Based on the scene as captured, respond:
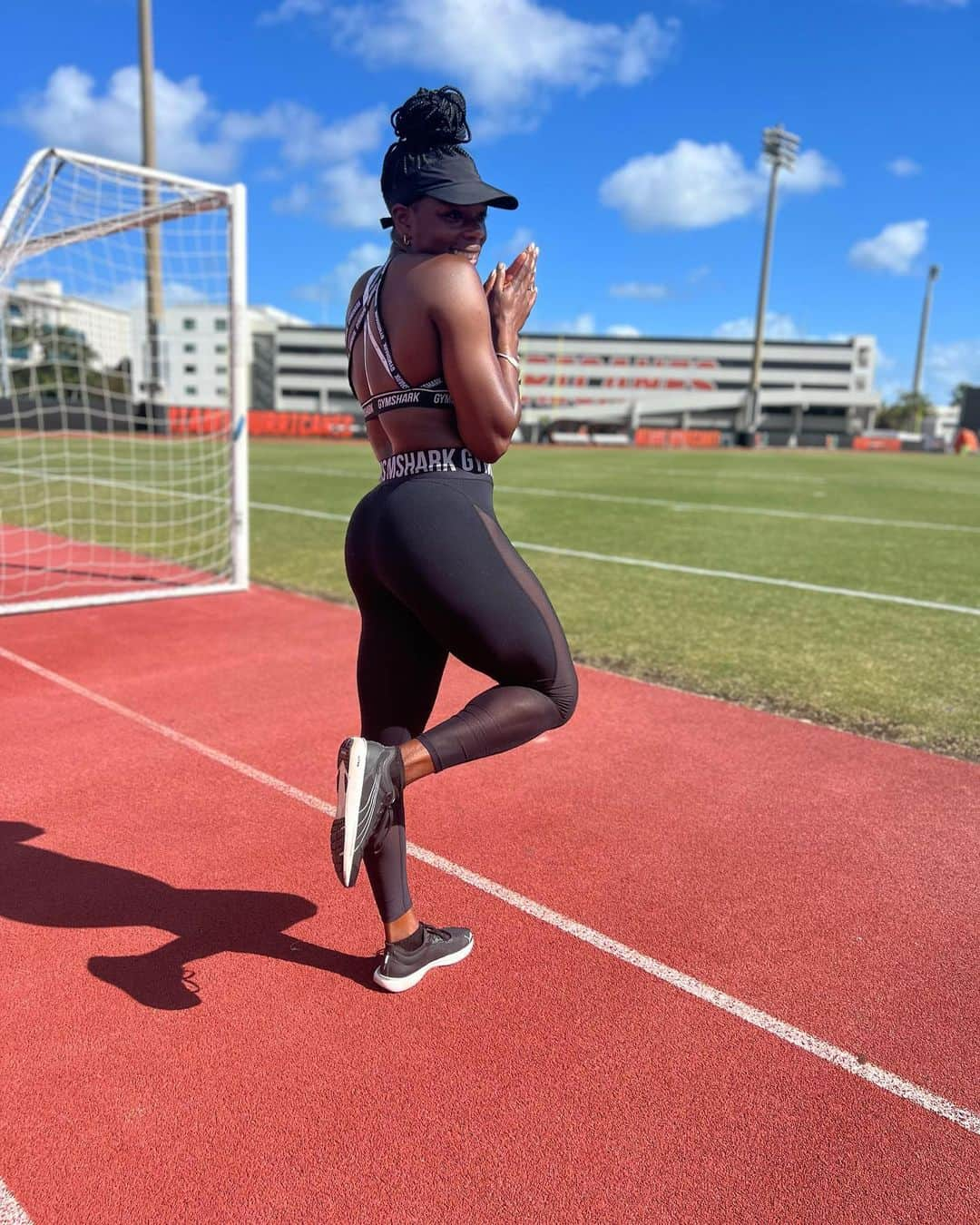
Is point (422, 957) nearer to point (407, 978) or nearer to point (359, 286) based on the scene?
point (407, 978)

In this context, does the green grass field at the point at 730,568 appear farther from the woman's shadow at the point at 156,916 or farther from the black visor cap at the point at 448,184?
the black visor cap at the point at 448,184

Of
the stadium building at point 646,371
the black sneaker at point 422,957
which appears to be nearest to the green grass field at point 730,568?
the black sneaker at point 422,957

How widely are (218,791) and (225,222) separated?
20.1 ft

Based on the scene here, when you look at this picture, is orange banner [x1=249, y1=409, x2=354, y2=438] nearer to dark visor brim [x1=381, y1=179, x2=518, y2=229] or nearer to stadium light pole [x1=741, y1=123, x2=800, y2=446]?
stadium light pole [x1=741, y1=123, x2=800, y2=446]

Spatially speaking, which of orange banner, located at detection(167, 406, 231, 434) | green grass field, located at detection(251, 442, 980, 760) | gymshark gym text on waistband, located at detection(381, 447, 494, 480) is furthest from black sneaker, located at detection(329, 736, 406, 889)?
orange banner, located at detection(167, 406, 231, 434)

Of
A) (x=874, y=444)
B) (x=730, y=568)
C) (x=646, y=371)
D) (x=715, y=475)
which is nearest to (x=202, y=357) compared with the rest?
(x=646, y=371)

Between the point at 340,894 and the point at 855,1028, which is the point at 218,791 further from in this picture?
the point at 855,1028

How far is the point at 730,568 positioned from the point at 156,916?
8254 millimetres

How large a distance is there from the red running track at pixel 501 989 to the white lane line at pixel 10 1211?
0.04 ft

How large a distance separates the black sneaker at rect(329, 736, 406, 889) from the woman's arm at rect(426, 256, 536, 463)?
82 cm

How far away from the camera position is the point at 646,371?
364 feet

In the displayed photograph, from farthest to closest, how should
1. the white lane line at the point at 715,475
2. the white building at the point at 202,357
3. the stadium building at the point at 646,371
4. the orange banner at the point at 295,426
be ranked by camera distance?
the stadium building at the point at 646,371 → the orange banner at the point at 295,426 → the white lane line at the point at 715,475 → the white building at the point at 202,357

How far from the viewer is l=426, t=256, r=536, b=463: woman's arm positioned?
2.20 meters

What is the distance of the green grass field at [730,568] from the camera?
19.3 ft
